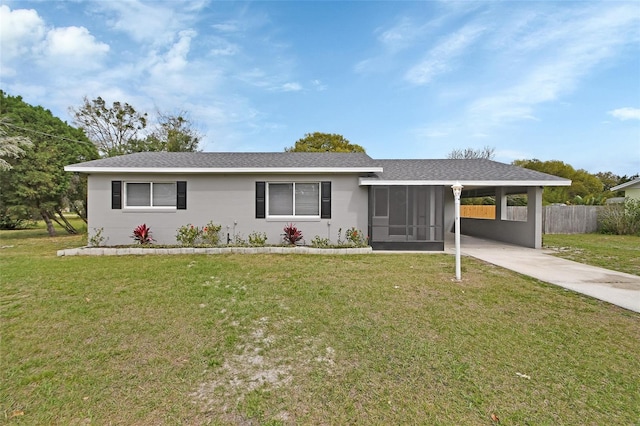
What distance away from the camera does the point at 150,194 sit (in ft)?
34.2

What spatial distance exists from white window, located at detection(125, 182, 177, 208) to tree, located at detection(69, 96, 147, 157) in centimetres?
1761

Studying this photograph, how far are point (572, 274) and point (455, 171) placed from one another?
18.7 feet

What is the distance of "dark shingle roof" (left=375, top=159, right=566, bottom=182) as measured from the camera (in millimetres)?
10378

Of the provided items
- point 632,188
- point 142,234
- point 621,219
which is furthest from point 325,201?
point 632,188

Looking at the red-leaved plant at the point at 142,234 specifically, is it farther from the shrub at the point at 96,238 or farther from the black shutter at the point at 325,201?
the black shutter at the point at 325,201

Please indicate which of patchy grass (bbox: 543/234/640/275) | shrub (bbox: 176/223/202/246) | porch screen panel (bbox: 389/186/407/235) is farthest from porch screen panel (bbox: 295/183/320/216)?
patchy grass (bbox: 543/234/640/275)

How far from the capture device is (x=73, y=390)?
8.75ft

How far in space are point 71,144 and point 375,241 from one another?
16.2 m

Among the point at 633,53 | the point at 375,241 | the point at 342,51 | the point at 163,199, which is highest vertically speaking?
the point at 342,51

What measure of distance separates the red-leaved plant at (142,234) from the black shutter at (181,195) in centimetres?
124

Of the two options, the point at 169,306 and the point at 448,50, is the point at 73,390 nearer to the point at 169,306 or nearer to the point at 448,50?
the point at 169,306

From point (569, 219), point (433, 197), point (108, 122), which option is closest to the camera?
point (433, 197)

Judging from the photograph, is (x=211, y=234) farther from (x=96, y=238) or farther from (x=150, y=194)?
(x=96, y=238)

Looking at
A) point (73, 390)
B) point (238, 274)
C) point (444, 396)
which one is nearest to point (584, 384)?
point (444, 396)
